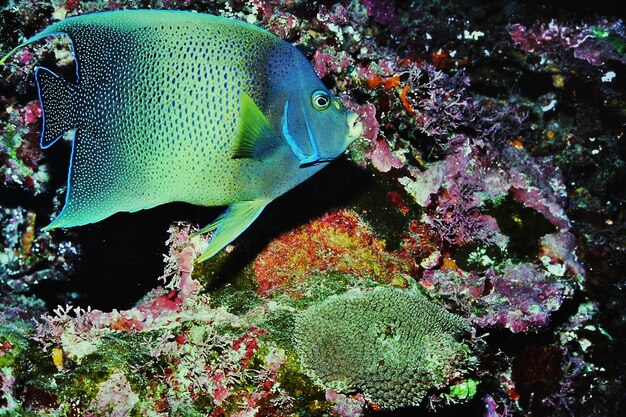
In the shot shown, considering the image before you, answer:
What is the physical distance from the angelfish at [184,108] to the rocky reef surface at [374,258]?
2.46 feet

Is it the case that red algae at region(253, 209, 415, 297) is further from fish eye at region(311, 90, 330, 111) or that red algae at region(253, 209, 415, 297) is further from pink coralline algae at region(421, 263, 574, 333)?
fish eye at region(311, 90, 330, 111)

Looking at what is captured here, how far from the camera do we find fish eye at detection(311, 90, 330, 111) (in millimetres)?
1970

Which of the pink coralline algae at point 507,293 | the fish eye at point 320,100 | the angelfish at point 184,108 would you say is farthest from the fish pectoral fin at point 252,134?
the pink coralline algae at point 507,293

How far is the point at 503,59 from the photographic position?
499cm

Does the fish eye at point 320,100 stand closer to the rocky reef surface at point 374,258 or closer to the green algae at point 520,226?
the rocky reef surface at point 374,258

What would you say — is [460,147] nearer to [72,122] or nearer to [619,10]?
[72,122]

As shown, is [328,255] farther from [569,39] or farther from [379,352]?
[569,39]

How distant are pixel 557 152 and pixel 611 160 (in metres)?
0.47

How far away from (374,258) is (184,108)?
1.59 metres

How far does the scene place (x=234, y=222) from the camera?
2.09 metres

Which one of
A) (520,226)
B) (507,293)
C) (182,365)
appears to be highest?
(182,365)

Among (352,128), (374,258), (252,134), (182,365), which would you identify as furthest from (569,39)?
(182,365)

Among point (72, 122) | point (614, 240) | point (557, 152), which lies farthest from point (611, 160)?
point (72, 122)

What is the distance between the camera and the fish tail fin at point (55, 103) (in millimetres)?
1902
